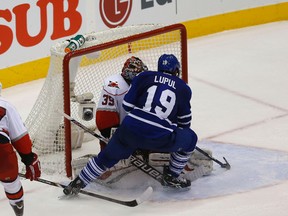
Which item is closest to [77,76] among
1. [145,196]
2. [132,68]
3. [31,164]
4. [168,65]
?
[132,68]

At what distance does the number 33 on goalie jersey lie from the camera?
5.26 meters

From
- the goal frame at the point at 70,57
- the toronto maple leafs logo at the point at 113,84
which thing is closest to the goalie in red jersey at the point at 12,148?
the goal frame at the point at 70,57

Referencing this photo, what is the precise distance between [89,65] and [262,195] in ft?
4.62

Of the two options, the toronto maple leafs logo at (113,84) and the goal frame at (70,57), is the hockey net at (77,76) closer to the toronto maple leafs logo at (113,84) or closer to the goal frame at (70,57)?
the goal frame at (70,57)

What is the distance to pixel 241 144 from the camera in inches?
Answer: 235

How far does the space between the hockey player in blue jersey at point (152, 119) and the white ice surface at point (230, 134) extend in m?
0.29

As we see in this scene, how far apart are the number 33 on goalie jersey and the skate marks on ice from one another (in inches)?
13.4

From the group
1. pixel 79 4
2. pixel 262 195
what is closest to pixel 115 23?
pixel 79 4

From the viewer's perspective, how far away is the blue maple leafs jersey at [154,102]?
16.0 feet

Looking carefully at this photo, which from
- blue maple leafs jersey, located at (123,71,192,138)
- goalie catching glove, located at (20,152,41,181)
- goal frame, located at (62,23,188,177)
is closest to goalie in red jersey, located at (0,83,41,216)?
goalie catching glove, located at (20,152,41,181)

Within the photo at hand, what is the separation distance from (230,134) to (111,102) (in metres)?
1.21

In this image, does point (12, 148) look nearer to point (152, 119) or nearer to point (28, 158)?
point (28, 158)

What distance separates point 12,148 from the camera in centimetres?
452

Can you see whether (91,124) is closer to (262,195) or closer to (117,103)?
(117,103)
